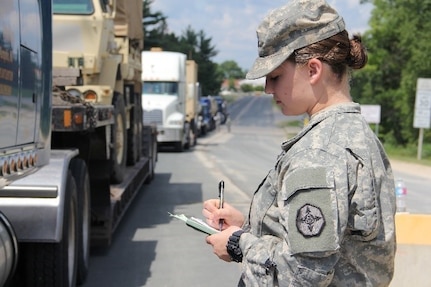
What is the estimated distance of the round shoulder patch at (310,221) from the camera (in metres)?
1.76

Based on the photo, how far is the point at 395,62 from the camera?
144 ft

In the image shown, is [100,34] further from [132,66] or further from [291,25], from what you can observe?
[291,25]

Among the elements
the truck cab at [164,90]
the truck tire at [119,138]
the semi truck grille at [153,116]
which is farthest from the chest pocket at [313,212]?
the truck cab at [164,90]

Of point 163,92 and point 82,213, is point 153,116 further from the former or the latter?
point 82,213

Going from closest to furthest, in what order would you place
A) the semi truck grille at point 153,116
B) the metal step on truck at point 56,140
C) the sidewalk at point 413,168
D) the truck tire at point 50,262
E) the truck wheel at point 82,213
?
the metal step on truck at point 56,140 < the truck tire at point 50,262 < the truck wheel at point 82,213 < the sidewalk at point 413,168 < the semi truck grille at point 153,116

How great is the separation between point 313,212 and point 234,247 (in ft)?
1.42

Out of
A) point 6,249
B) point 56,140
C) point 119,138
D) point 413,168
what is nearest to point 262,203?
point 6,249

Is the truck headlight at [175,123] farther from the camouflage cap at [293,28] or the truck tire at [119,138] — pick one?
the camouflage cap at [293,28]

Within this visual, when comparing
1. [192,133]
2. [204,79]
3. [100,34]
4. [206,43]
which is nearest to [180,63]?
[192,133]

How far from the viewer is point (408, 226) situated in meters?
4.84

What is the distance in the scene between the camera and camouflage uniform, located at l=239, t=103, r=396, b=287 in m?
1.78

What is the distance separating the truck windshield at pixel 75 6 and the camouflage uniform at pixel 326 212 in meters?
7.40

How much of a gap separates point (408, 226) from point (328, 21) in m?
3.20

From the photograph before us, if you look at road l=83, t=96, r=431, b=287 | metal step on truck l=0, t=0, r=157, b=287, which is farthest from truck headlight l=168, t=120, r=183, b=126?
metal step on truck l=0, t=0, r=157, b=287
